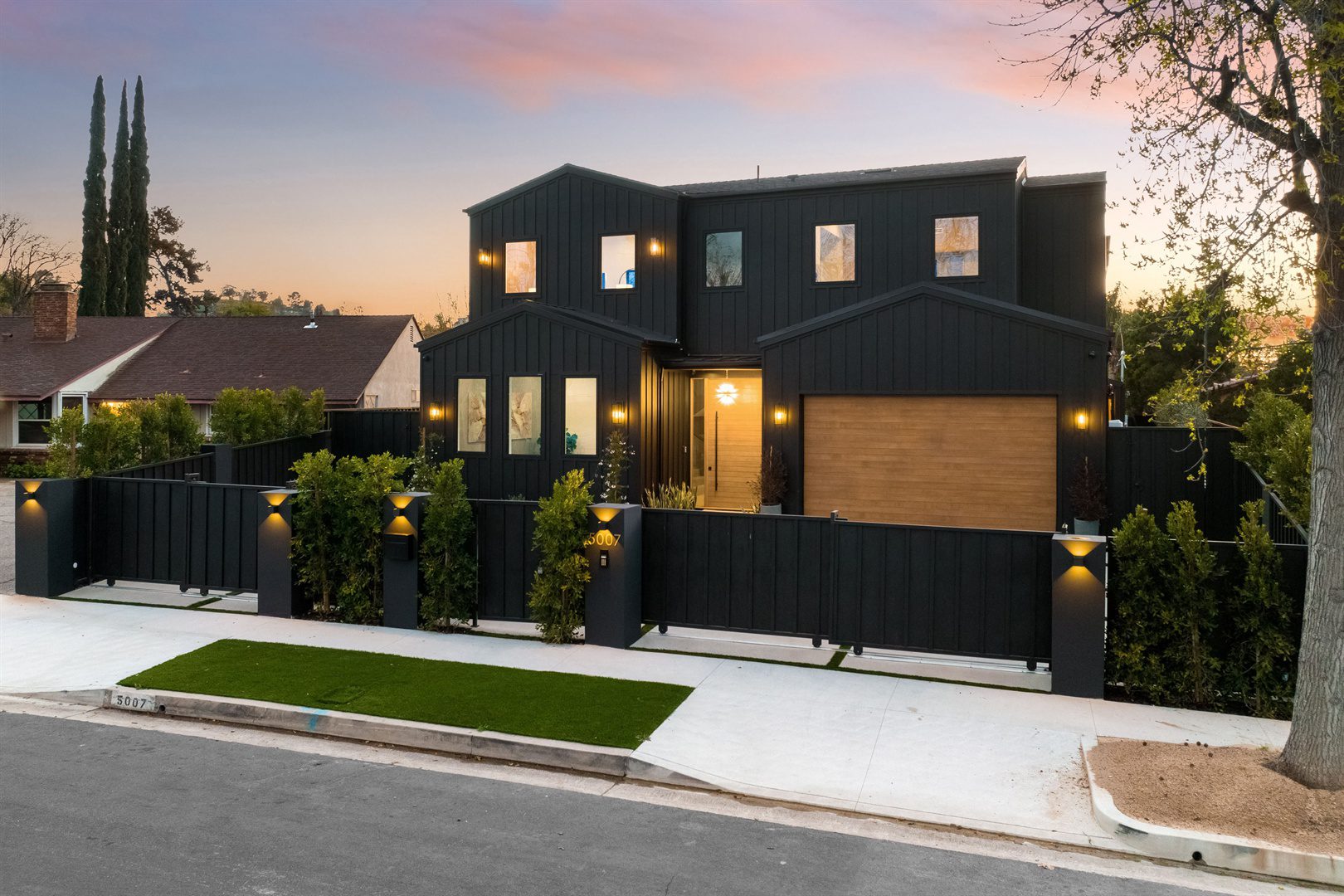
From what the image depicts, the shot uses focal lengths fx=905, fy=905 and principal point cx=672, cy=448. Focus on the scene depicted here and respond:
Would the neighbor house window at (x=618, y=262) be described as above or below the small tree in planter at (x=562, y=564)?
above

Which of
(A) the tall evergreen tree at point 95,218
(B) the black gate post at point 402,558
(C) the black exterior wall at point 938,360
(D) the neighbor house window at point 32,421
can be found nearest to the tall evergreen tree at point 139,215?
(A) the tall evergreen tree at point 95,218

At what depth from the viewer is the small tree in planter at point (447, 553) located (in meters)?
10.5

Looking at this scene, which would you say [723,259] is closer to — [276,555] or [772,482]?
[772,482]

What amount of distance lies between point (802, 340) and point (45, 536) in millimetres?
11513

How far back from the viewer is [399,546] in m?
10.5

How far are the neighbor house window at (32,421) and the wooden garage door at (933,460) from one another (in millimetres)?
28911

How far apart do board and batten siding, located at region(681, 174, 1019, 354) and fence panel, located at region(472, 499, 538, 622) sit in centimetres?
949

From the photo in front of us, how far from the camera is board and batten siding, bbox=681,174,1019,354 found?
17500 mm

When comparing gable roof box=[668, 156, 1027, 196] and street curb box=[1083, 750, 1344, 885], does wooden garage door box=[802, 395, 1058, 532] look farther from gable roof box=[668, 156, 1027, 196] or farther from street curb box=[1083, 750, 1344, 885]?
street curb box=[1083, 750, 1344, 885]

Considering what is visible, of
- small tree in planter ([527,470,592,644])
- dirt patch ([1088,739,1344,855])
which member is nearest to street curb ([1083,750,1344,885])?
dirt patch ([1088,739,1344,855])

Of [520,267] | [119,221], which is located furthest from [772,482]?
[119,221]

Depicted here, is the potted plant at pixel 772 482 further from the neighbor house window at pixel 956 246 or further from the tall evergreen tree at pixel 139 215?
the tall evergreen tree at pixel 139 215

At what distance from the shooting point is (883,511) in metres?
15.2

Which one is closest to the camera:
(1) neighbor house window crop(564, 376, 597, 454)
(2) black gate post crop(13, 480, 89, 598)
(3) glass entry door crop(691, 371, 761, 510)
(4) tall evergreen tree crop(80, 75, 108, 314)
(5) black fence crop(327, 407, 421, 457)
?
(2) black gate post crop(13, 480, 89, 598)
